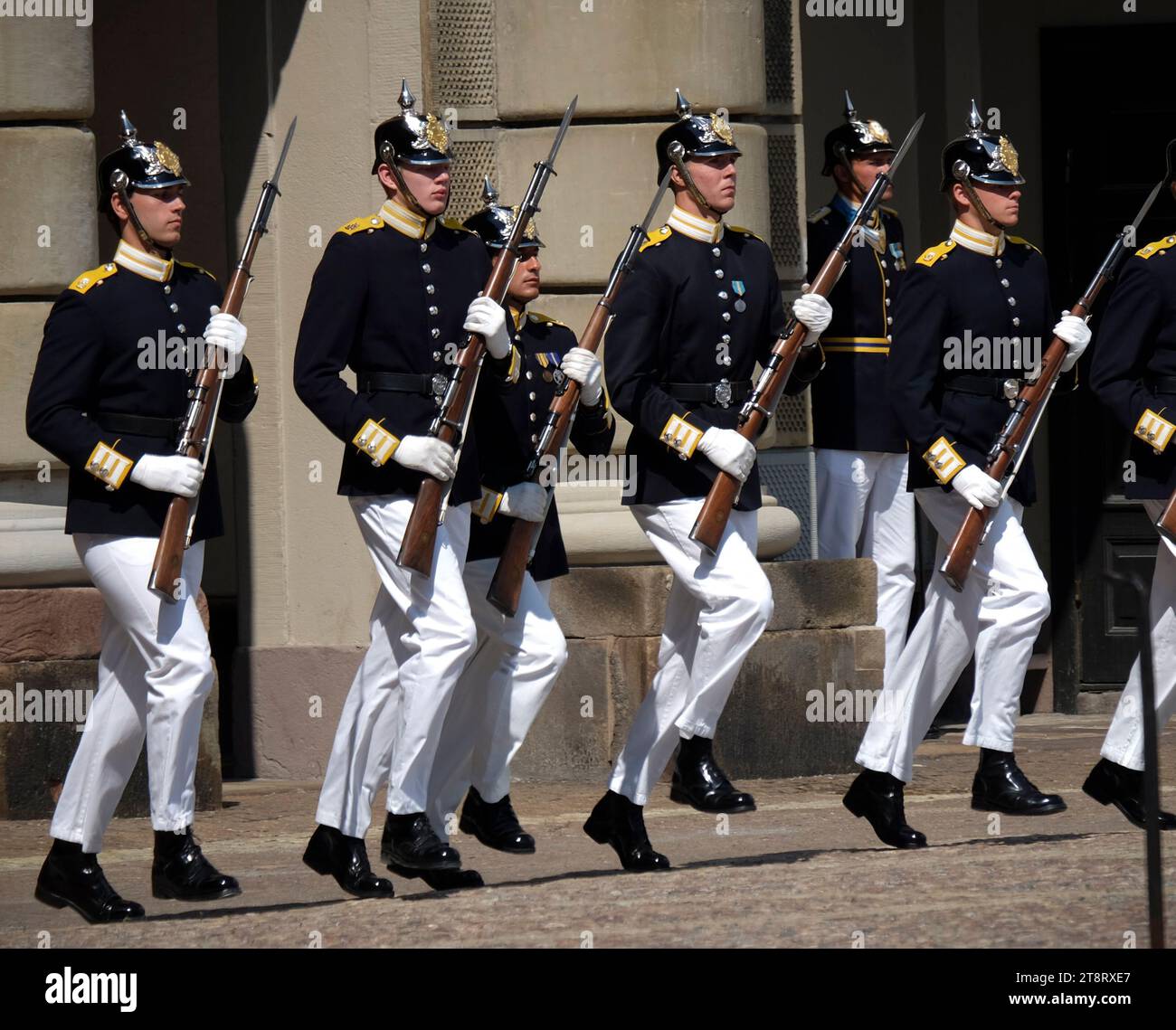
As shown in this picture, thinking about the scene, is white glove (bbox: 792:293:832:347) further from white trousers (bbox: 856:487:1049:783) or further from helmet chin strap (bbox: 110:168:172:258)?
helmet chin strap (bbox: 110:168:172:258)

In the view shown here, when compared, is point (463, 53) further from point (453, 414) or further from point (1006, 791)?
point (1006, 791)

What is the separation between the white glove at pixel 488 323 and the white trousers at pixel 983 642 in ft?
5.42

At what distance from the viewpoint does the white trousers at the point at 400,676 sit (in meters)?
7.31

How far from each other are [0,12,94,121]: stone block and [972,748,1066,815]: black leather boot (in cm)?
405

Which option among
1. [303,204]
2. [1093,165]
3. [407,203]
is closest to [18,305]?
[303,204]

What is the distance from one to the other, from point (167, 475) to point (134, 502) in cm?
16

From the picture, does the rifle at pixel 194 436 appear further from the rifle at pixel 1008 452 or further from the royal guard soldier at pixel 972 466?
the rifle at pixel 1008 452

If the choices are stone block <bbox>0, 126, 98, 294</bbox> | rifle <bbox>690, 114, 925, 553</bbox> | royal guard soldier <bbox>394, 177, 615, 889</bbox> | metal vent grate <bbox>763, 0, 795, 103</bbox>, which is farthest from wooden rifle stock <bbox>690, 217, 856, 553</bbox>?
stone block <bbox>0, 126, 98, 294</bbox>

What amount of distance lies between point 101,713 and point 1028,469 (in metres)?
3.12

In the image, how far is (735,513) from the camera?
7.98 metres

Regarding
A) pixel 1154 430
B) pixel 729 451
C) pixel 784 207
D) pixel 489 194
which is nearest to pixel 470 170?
pixel 784 207

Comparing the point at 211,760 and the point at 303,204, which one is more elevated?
the point at 303,204

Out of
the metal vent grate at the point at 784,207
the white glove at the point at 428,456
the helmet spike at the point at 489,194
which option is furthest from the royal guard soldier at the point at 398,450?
the metal vent grate at the point at 784,207
